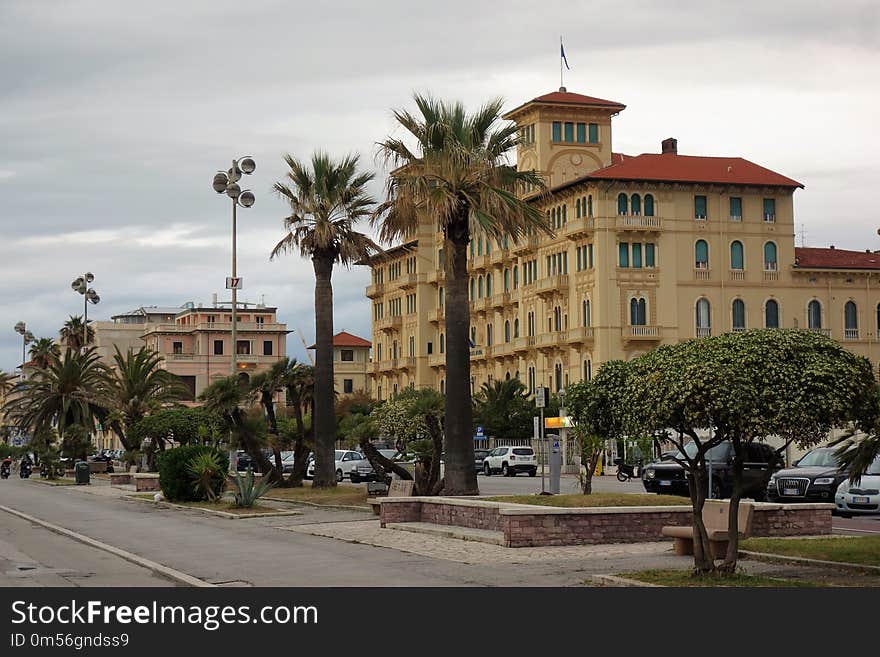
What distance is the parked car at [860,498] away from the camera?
27344 millimetres

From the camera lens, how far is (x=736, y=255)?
80125mm

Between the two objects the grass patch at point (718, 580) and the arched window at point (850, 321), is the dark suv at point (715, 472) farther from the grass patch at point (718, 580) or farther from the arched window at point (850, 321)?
the arched window at point (850, 321)

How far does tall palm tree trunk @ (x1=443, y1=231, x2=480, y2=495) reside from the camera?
91.9 feet

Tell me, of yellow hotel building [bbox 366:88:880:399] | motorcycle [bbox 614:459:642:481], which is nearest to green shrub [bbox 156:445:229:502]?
motorcycle [bbox 614:459:642:481]

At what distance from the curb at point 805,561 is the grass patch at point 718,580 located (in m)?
1.58

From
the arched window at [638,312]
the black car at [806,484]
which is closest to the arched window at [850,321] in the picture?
the arched window at [638,312]

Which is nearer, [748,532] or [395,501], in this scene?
[748,532]

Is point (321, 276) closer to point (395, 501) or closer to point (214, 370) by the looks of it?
point (395, 501)

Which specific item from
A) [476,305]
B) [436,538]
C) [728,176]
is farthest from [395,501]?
[476,305]

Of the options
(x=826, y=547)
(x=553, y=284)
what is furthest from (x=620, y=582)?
(x=553, y=284)

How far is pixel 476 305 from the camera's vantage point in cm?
9456

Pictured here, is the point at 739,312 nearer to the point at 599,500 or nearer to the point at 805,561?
the point at 599,500

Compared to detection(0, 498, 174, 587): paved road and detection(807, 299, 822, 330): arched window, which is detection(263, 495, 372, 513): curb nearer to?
detection(0, 498, 174, 587): paved road
